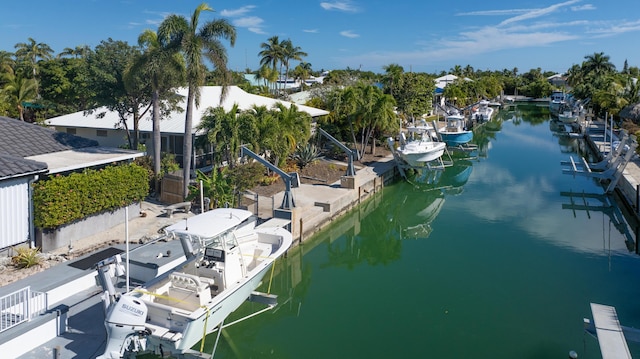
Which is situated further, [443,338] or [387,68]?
[387,68]

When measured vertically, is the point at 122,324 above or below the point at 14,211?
below

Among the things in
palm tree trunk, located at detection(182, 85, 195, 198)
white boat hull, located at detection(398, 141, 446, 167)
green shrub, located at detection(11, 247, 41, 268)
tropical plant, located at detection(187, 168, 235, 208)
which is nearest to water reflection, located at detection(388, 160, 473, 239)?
white boat hull, located at detection(398, 141, 446, 167)

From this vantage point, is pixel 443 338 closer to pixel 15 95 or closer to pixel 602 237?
pixel 602 237

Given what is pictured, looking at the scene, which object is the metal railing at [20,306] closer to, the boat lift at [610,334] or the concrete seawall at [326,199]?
the concrete seawall at [326,199]

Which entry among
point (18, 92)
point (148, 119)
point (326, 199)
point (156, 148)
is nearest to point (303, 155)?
point (326, 199)

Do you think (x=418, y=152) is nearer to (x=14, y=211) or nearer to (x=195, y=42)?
(x=195, y=42)

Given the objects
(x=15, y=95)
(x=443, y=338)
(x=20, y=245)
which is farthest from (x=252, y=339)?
(x=15, y=95)

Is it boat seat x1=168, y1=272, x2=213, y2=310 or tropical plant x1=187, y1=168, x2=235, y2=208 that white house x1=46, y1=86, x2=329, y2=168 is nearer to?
tropical plant x1=187, y1=168, x2=235, y2=208
